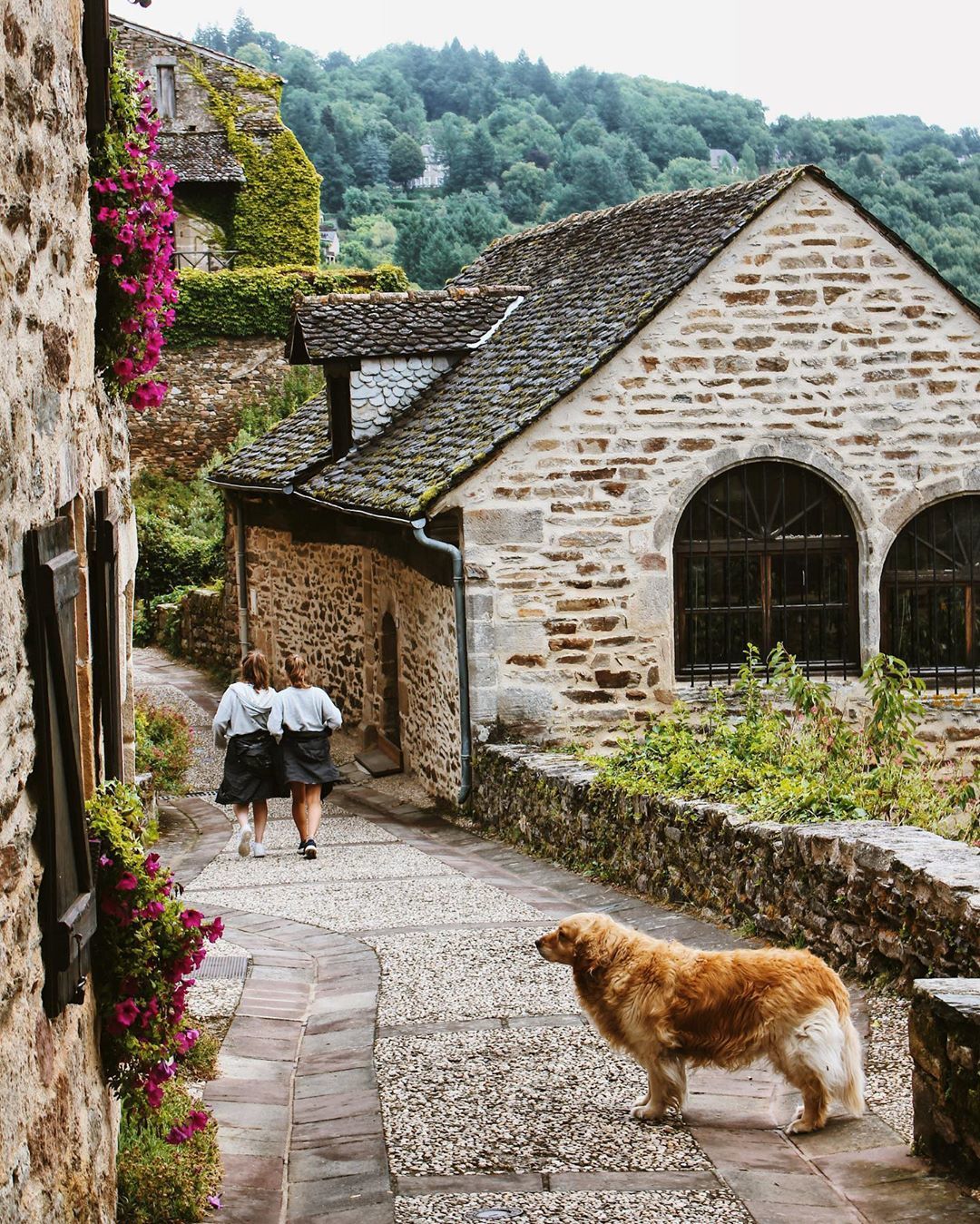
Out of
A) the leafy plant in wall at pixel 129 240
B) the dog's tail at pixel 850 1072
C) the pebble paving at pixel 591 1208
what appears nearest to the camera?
the pebble paving at pixel 591 1208

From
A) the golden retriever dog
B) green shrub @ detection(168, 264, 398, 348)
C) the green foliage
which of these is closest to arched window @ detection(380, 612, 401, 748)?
the green foliage

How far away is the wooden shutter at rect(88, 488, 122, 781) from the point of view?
4.61 m

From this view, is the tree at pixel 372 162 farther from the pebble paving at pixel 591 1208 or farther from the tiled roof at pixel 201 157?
the pebble paving at pixel 591 1208

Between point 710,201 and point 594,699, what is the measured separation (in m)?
5.11

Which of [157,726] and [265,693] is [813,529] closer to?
[265,693]

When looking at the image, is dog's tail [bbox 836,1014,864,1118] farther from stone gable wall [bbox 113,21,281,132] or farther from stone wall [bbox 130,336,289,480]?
stone gable wall [bbox 113,21,281,132]

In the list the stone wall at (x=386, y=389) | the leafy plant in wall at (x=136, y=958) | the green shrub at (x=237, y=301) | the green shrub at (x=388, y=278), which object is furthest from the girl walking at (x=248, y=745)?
the green shrub at (x=388, y=278)

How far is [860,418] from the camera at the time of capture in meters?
13.4

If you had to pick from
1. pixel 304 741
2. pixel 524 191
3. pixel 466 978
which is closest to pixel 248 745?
pixel 304 741

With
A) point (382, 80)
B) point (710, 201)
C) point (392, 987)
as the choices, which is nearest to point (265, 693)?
point (392, 987)

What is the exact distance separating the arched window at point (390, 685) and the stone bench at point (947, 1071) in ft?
36.1

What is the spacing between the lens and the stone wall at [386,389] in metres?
15.5

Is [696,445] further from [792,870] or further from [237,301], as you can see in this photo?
[237,301]

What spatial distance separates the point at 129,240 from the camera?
4934 millimetres
